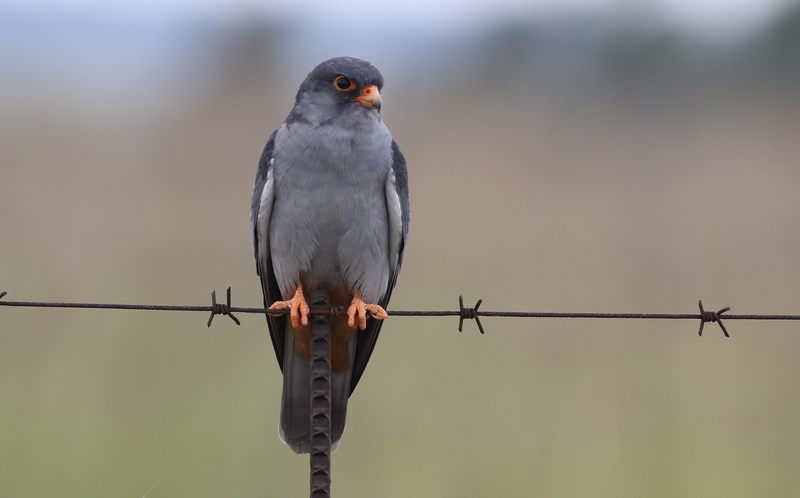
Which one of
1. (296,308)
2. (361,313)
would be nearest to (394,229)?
(361,313)

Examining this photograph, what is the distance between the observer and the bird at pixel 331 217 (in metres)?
4.76

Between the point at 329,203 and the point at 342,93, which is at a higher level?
the point at 342,93

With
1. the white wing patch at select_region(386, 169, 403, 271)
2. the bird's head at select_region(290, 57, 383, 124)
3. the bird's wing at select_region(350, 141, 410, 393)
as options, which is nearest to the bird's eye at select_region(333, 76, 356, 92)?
the bird's head at select_region(290, 57, 383, 124)

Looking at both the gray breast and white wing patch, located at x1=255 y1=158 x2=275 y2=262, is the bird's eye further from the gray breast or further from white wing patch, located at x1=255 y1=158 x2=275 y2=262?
white wing patch, located at x1=255 y1=158 x2=275 y2=262

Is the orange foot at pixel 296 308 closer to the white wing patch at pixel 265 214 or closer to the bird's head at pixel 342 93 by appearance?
the white wing patch at pixel 265 214

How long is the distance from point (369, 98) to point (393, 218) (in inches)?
23.0

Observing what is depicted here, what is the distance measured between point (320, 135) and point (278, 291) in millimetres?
895

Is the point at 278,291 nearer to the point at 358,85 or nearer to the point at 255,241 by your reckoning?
the point at 255,241

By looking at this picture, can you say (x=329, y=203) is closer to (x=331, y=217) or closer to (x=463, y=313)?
(x=331, y=217)

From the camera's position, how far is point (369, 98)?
4.86m

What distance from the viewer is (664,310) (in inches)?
391

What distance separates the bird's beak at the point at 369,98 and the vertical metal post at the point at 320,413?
1073 millimetres

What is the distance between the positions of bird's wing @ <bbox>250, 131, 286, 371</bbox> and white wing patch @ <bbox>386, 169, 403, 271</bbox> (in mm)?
553

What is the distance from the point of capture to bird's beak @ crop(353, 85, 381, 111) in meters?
4.85
